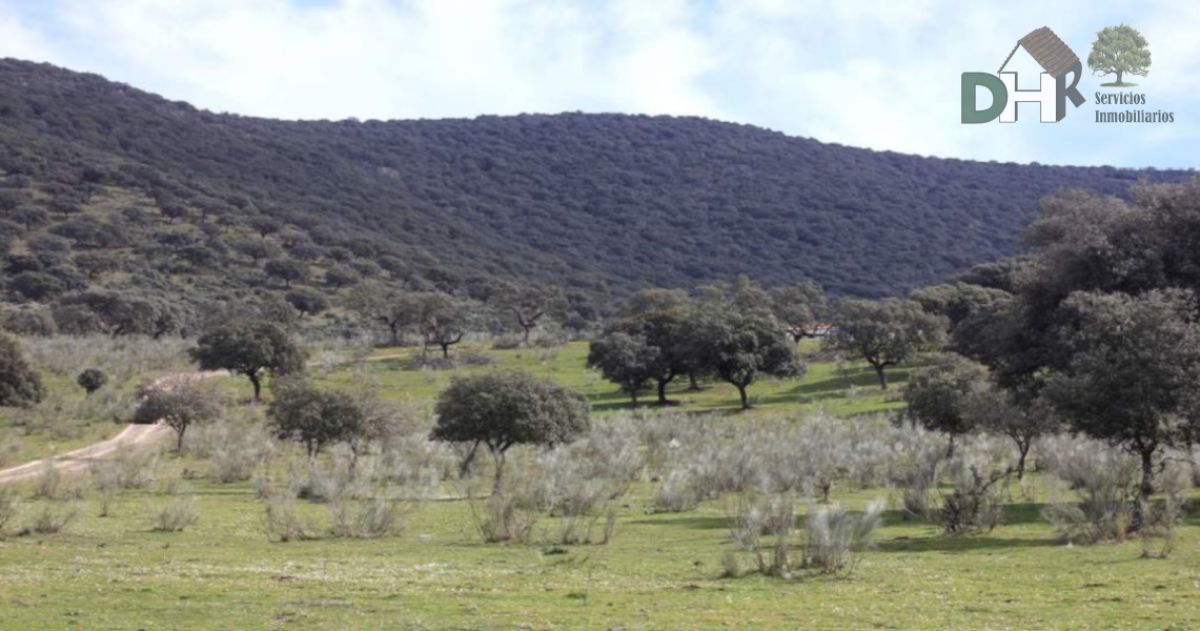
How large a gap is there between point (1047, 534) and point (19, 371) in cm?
4204

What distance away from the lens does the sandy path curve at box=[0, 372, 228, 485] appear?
36.4m

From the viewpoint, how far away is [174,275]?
115 metres

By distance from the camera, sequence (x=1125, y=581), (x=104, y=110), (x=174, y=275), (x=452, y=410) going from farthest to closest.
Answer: (x=104, y=110), (x=174, y=275), (x=452, y=410), (x=1125, y=581)

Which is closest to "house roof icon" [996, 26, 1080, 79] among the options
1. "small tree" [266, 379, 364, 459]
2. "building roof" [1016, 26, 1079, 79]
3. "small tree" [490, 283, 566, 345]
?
"building roof" [1016, 26, 1079, 79]

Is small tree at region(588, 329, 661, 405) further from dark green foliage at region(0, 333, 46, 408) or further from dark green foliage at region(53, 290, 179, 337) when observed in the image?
dark green foliage at region(53, 290, 179, 337)

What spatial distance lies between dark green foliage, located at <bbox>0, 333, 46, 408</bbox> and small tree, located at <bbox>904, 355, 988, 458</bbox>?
35977mm

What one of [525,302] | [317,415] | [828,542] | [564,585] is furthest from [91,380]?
[525,302]

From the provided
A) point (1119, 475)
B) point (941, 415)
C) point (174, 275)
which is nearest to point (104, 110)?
point (174, 275)

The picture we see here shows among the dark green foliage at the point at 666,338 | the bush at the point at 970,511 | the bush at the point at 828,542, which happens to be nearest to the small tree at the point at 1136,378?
the bush at the point at 970,511

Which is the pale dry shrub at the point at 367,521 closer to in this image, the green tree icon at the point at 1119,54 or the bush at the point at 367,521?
the bush at the point at 367,521

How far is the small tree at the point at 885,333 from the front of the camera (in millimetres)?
67125

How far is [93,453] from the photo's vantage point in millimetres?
44094

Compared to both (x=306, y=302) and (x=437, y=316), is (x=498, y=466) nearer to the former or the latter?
(x=437, y=316)

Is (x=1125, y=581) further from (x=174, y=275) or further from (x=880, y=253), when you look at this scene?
(x=880, y=253)
